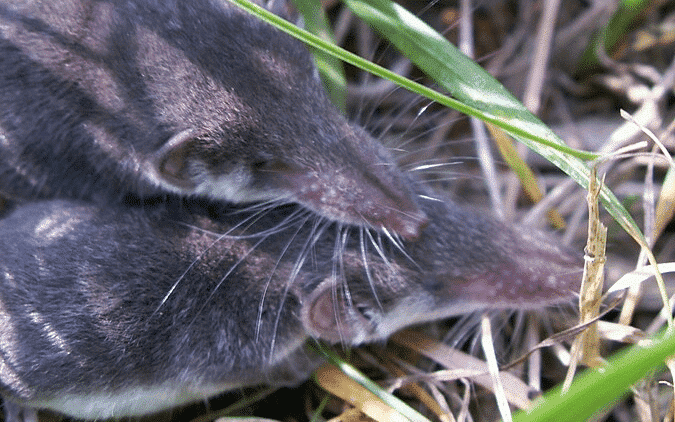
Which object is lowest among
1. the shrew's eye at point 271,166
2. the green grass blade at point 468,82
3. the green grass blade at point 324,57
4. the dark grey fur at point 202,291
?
the dark grey fur at point 202,291

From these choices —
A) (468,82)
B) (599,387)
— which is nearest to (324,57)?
(468,82)

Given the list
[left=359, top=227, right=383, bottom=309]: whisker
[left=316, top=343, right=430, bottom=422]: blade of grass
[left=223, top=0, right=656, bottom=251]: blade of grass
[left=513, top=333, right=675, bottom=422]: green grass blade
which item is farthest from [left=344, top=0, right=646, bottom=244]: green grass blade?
[left=316, top=343, right=430, bottom=422]: blade of grass

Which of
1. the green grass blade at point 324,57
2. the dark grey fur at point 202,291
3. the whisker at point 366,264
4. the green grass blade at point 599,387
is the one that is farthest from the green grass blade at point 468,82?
the green grass blade at point 599,387

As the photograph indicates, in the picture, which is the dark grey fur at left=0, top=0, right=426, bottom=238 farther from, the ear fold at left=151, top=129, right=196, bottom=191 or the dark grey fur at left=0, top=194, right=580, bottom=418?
the dark grey fur at left=0, top=194, right=580, bottom=418

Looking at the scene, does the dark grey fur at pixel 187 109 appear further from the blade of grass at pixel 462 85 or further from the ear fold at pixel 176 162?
the blade of grass at pixel 462 85

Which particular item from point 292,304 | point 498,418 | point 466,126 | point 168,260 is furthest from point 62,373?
point 466,126

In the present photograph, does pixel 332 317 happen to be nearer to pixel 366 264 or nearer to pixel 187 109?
pixel 366 264
